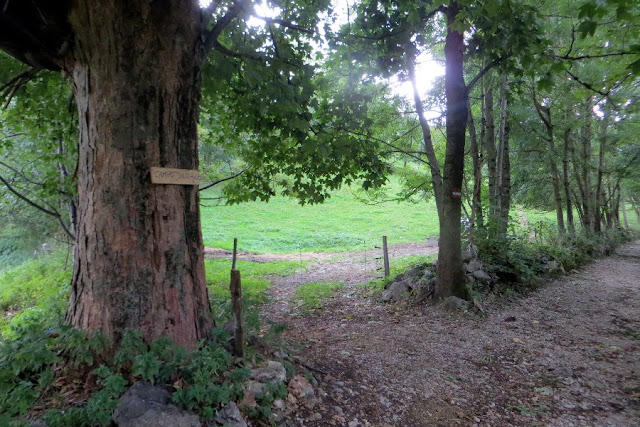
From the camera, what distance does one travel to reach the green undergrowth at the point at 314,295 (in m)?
7.32

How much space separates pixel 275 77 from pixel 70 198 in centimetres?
324

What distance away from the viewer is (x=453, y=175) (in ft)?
21.6

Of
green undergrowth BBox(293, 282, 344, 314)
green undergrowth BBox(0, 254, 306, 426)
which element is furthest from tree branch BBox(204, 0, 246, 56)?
green undergrowth BBox(293, 282, 344, 314)

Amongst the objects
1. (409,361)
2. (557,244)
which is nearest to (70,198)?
(409,361)

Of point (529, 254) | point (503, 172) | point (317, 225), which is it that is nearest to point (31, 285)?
point (529, 254)

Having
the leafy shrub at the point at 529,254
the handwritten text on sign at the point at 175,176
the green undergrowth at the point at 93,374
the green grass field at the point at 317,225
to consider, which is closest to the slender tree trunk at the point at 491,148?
the leafy shrub at the point at 529,254

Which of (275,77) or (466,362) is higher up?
(275,77)

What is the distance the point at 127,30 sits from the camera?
2.76 meters

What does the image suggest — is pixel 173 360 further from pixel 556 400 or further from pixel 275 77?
pixel 556 400

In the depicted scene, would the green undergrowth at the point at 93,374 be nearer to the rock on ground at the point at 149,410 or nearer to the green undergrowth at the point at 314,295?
the rock on ground at the point at 149,410

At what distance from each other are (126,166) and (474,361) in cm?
448

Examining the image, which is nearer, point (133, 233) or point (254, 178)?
point (133, 233)

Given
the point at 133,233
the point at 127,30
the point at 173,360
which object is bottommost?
the point at 173,360

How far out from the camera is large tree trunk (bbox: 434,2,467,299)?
6.49 m
